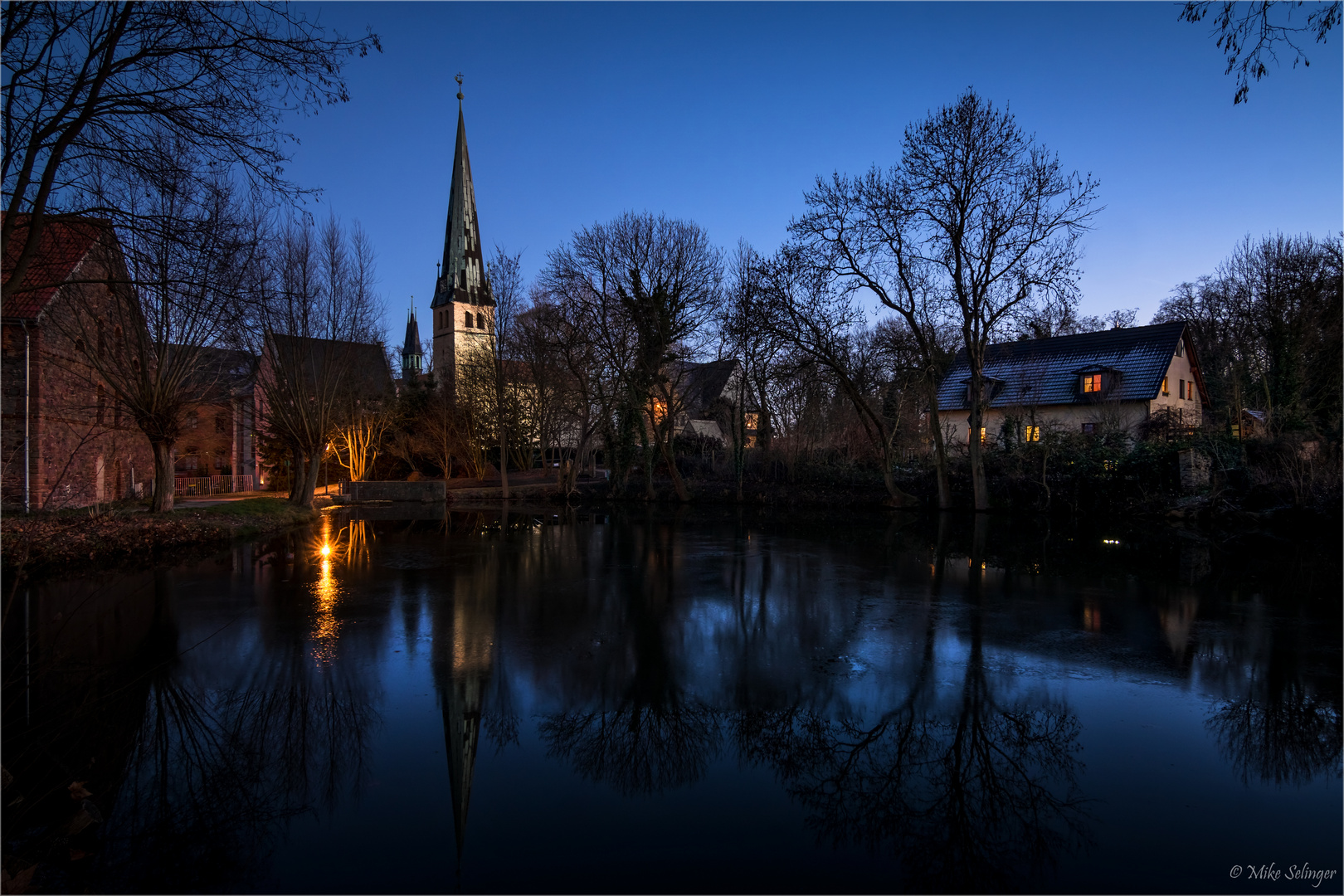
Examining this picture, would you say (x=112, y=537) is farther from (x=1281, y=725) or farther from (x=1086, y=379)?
(x=1086, y=379)

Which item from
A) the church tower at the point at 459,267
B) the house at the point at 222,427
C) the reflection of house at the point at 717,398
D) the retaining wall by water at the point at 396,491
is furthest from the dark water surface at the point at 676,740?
the church tower at the point at 459,267

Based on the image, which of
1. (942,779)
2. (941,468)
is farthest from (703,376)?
(942,779)

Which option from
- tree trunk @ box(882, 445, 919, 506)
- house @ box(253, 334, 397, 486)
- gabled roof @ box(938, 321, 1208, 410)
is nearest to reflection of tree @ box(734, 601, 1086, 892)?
tree trunk @ box(882, 445, 919, 506)

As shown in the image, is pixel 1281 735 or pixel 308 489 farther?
pixel 308 489

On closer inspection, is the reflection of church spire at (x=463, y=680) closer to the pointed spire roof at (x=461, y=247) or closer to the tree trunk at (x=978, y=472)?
A: the tree trunk at (x=978, y=472)

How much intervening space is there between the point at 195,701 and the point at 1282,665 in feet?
27.9

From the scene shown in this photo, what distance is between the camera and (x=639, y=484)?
1254 inches

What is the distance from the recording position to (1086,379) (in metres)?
35.2

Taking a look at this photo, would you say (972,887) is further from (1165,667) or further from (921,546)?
(921,546)

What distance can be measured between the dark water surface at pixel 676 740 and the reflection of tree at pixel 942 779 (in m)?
0.02

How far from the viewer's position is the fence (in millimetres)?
31547

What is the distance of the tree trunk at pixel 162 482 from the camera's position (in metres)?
17.8

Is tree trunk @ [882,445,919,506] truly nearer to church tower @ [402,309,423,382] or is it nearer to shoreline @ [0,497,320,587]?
shoreline @ [0,497,320,587]

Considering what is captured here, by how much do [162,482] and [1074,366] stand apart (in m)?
36.9
